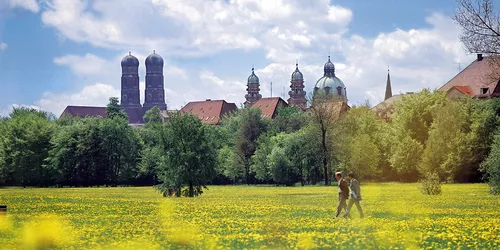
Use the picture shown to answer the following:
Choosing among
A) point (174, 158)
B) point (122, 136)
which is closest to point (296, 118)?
point (122, 136)

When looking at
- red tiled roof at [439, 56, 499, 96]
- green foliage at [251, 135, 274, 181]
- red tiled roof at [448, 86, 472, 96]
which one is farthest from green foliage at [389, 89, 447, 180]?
red tiled roof at [439, 56, 499, 96]

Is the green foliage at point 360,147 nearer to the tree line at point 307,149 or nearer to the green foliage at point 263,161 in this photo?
the tree line at point 307,149

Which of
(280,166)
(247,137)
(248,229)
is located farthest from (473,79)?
(248,229)

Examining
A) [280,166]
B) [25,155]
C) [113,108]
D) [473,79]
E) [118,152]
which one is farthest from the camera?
[113,108]

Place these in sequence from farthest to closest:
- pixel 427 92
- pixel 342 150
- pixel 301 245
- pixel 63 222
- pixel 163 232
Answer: pixel 427 92, pixel 342 150, pixel 63 222, pixel 163 232, pixel 301 245

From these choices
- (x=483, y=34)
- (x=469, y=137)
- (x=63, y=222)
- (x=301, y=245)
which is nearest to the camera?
(x=301, y=245)

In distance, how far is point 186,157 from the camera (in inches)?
2461

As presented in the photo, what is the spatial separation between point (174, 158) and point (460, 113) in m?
46.1

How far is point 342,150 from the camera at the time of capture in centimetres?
10144

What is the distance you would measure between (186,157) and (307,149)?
46.7 meters

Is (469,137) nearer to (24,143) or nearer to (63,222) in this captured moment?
(24,143)

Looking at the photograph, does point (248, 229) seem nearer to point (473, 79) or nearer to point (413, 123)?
point (413, 123)

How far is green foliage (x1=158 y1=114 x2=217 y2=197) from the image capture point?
62.6m

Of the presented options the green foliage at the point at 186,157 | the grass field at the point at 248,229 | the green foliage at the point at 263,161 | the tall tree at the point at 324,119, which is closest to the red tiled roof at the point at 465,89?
the green foliage at the point at 263,161
